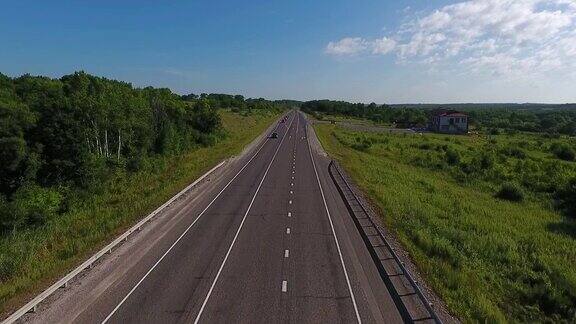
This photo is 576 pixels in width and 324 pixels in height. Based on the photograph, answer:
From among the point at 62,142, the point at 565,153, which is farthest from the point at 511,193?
the point at 565,153

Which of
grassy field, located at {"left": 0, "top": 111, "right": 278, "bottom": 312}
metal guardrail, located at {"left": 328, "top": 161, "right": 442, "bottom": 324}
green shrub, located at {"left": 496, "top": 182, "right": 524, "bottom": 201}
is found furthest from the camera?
green shrub, located at {"left": 496, "top": 182, "right": 524, "bottom": 201}

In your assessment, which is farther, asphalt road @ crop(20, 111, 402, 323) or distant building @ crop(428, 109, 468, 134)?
distant building @ crop(428, 109, 468, 134)

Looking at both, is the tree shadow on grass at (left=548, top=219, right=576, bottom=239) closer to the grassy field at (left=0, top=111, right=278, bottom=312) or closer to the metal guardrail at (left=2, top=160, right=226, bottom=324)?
the metal guardrail at (left=2, top=160, right=226, bottom=324)

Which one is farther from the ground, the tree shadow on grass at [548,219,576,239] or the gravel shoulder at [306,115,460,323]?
the gravel shoulder at [306,115,460,323]

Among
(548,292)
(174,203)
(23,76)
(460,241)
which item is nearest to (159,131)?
(23,76)

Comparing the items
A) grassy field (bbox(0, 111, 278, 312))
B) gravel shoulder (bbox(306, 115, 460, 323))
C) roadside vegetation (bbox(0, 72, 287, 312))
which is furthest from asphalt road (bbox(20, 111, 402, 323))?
roadside vegetation (bbox(0, 72, 287, 312))

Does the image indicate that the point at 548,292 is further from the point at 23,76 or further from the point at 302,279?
the point at 23,76

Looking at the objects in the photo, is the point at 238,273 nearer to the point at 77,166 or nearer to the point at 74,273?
the point at 74,273

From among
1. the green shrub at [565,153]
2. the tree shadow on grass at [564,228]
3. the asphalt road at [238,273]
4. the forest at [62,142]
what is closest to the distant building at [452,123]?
the green shrub at [565,153]
